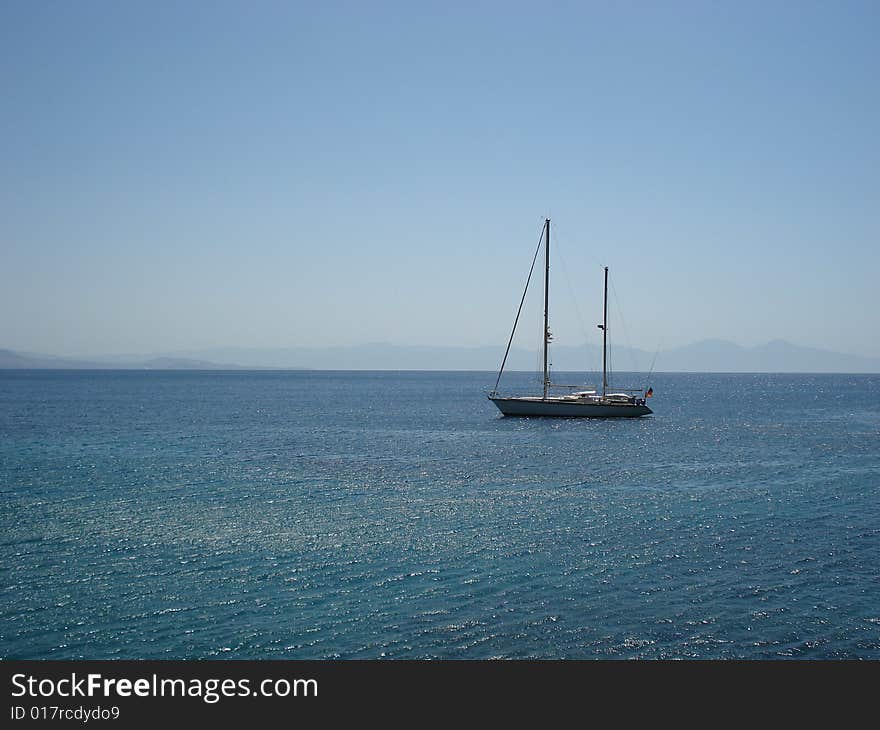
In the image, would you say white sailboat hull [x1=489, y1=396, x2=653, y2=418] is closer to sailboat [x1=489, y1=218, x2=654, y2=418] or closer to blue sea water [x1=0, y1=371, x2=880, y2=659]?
sailboat [x1=489, y1=218, x2=654, y2=418]

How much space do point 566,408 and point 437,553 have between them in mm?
64247

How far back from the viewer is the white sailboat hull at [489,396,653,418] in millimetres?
92688

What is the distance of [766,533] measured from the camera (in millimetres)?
33844

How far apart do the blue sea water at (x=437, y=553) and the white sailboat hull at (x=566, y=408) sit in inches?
1057

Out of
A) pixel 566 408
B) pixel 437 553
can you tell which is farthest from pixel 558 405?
pixel 437 553

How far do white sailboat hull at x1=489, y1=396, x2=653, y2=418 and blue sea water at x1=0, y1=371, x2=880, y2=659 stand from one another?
26.8m

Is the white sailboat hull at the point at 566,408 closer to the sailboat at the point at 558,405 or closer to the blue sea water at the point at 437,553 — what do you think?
the sailboat at the point at 558,405

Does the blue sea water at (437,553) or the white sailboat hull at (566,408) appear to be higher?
the white sailboat hull at (566,408)

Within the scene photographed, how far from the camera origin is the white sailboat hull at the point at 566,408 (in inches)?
3649

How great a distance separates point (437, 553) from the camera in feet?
99.5

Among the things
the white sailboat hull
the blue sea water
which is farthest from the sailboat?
the blue sea water

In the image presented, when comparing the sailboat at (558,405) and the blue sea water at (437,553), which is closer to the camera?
the blue sea water at (437,553)

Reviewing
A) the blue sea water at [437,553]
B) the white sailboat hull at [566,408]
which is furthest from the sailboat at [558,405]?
the blue sea water at [437,553]

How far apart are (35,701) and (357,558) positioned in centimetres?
1530
